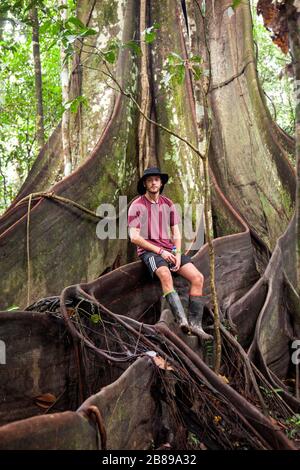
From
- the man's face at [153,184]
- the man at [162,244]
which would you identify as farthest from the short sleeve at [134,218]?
the man's face at [153,184]

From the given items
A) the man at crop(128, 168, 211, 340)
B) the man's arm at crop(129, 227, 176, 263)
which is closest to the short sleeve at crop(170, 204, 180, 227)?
the man at crop(128, 168, 211, 340)

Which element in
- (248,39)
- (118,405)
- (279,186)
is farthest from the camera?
(248,39)

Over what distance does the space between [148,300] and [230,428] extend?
5.07 feet

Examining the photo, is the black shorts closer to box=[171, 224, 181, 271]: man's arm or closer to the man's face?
box=[171, 224, 181, 271]: man's arm

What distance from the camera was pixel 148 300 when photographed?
4.03m

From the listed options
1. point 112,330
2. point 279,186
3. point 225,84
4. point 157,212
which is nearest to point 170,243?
point 157,212

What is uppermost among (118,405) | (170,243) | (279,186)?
(279,186)

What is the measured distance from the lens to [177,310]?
3.60 meters

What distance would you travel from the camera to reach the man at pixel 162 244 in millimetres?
3727

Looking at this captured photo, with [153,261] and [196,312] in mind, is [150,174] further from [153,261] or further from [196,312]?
[196,312]

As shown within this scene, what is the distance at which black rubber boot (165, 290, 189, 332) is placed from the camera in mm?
3496
